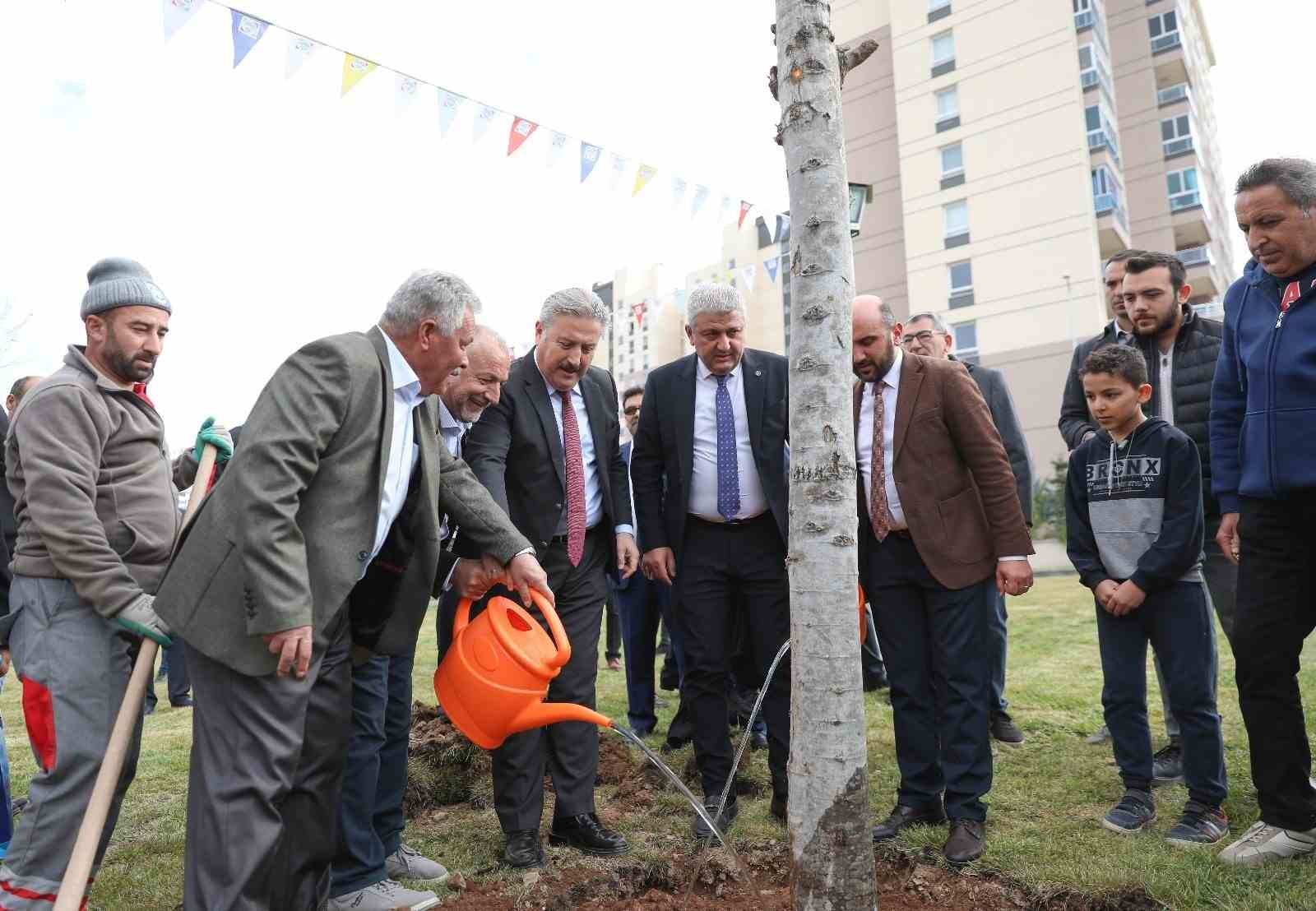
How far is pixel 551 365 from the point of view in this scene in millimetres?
3539

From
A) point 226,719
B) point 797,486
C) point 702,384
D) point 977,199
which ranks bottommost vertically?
point 226,719

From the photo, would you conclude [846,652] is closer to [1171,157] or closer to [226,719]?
[226,719]

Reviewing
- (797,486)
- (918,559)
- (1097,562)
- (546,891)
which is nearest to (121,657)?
(546,891)

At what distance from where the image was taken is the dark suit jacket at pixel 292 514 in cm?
217

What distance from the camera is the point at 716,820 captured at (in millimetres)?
3195

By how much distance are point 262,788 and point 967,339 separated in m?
27.4

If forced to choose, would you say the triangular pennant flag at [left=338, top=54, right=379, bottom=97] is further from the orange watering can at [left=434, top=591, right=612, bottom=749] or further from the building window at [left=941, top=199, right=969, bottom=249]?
the building window at [left=941, top=199, right=969, bottom=249]

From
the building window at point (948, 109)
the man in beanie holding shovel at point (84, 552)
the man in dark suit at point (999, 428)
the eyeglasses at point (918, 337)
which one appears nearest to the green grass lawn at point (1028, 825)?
the man in dark suit at point (999, 428)

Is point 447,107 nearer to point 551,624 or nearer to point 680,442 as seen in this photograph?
point 680,442

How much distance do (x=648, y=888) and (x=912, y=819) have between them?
1145 millimetres

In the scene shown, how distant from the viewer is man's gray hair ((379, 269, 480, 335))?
8.37ft

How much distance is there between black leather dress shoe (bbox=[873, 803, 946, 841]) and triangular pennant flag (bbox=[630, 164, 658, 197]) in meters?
6.40

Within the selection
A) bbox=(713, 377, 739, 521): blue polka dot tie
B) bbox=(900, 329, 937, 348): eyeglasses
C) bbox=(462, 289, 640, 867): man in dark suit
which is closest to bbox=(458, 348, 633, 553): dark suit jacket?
bbox=(462, 289, 640, 867): man in dark suit

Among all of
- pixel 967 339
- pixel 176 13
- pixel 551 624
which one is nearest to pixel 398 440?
pixel 551 624
